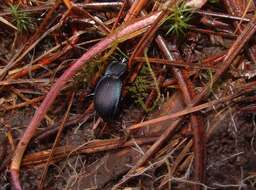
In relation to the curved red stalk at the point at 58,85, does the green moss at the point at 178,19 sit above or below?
above

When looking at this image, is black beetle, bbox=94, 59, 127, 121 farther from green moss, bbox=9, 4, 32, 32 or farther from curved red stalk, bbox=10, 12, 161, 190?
green moss, bbox=9, 4, 32, 32

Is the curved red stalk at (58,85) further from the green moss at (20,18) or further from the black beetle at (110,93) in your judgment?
the green moss at (20,18)

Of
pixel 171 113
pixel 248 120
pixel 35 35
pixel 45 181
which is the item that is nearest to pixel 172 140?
pixel 171 113

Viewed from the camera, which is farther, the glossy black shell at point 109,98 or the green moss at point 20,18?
the green moss at point 20,18

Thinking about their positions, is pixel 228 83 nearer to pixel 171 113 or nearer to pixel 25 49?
pixel 171 113

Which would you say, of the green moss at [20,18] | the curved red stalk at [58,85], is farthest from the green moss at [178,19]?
the green moss at [20,18]

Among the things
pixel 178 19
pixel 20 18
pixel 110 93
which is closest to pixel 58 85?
pixel 110 93

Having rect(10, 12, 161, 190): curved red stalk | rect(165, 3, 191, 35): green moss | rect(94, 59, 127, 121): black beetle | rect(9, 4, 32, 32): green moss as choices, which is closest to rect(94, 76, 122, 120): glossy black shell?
rect(94, 59, 127, 121): black beetle

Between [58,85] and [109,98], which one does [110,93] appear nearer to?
[109,98]
